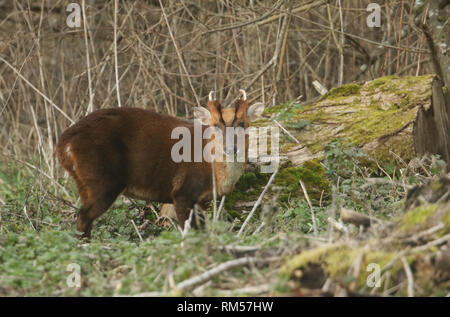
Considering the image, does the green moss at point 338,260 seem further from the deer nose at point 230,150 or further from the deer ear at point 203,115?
the deer ear at point 203,115

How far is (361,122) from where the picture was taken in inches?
262

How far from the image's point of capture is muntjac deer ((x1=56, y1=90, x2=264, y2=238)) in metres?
5.65

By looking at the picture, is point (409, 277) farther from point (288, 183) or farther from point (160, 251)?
point (288, 183)

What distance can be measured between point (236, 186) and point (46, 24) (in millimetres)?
5221

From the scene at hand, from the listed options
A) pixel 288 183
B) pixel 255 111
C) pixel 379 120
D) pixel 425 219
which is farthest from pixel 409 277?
pixel 379 120

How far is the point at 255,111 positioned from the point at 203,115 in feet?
1.76

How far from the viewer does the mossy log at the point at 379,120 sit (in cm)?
642

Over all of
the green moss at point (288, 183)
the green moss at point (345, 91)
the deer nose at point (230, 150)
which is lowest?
the green moss at point (288, 183)

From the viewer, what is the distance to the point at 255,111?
6418 mm

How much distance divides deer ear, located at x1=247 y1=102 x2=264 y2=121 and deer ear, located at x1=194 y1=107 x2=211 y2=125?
41 centimetres

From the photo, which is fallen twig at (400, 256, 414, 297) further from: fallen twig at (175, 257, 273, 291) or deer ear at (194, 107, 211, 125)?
deer ear at (194, 107, 211, 125)

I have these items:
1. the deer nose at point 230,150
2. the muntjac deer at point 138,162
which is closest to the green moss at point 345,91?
the muntjac deer at point 138,162

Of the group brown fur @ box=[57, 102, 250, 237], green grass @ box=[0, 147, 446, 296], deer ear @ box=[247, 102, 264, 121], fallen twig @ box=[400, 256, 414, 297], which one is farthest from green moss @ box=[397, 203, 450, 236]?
deer ear @ box=[247, 102, 264, 121]
